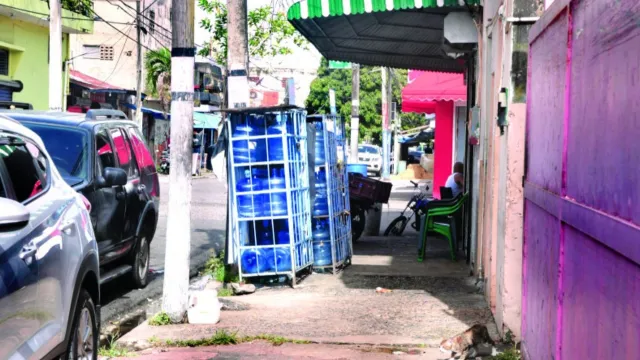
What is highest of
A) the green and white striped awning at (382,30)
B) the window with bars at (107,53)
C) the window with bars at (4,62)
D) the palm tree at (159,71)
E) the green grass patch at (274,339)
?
the window with bars at (107,53)

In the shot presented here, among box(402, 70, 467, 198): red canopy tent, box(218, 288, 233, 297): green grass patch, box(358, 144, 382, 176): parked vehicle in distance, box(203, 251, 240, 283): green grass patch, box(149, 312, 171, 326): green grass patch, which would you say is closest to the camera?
box(149, 312, 171, 326): green grass patch

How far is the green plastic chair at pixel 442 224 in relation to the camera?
13.4m

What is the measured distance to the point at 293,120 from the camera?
11.0 m

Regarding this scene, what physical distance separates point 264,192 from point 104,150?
1952 millimetres

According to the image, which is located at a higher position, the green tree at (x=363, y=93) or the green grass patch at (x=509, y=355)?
the green tree at (x=363, y=93)

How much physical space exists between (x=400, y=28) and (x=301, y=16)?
3653 mm

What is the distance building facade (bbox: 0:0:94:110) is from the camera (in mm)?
24500

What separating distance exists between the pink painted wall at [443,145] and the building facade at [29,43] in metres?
11.7

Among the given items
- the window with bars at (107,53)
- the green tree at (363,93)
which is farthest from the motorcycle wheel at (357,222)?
the green tree at (363,93)

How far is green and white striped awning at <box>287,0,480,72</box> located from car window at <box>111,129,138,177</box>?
9.22ft

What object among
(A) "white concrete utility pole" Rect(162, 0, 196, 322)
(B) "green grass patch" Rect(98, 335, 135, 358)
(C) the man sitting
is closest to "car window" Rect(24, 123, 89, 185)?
(A) "white concrete utility pole" Rect(162, 0, 196, 322)

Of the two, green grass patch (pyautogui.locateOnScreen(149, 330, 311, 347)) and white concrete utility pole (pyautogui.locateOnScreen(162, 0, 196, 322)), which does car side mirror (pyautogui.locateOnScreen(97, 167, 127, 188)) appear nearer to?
white concrete utility pole (pyautogui.locateOnScreen(162, 0, 196, 322))

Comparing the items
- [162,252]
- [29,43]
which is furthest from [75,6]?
[162,252]

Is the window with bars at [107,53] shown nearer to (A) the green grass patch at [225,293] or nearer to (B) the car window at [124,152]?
(B) the car window at [124,152]
